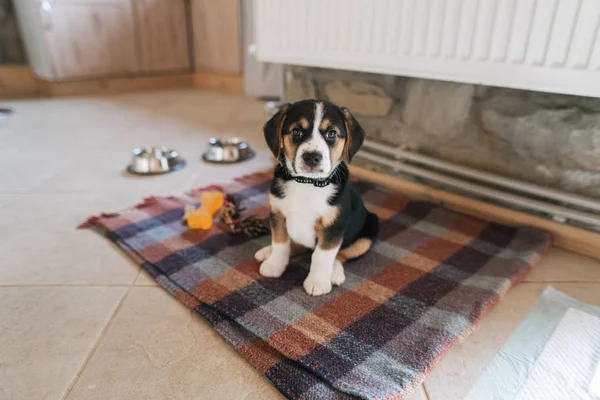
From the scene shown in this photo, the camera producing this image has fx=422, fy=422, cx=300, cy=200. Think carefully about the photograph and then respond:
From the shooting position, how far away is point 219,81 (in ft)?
13.0

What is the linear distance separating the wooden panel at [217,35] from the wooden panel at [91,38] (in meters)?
0.59

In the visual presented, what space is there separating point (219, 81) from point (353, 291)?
10.8 feet

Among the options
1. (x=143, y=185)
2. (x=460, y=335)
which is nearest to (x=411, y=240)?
(x=460, y=335)

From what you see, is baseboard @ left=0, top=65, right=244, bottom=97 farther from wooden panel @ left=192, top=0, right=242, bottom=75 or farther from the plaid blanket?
the plaid blanket

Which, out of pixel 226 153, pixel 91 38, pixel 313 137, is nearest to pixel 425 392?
pixel 313 137

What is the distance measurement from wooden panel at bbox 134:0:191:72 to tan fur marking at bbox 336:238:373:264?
133 inches

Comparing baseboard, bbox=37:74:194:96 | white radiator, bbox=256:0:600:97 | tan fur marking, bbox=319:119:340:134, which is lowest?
baseboard, bbox=37:74:194:96

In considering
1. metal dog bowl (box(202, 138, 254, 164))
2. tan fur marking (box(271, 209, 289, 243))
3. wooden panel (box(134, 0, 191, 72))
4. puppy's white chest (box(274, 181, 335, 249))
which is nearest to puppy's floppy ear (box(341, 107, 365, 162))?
puppy's white chest (box(274, 181, 335, 249))

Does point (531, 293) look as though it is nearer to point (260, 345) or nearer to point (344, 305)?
point (344, 305)

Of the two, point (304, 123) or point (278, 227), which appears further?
point (278, 227)

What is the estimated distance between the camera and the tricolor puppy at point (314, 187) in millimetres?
974

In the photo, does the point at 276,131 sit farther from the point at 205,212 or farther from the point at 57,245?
the point at 57,245

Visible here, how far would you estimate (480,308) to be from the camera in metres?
1.04

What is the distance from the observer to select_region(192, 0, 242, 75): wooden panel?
3602mm
